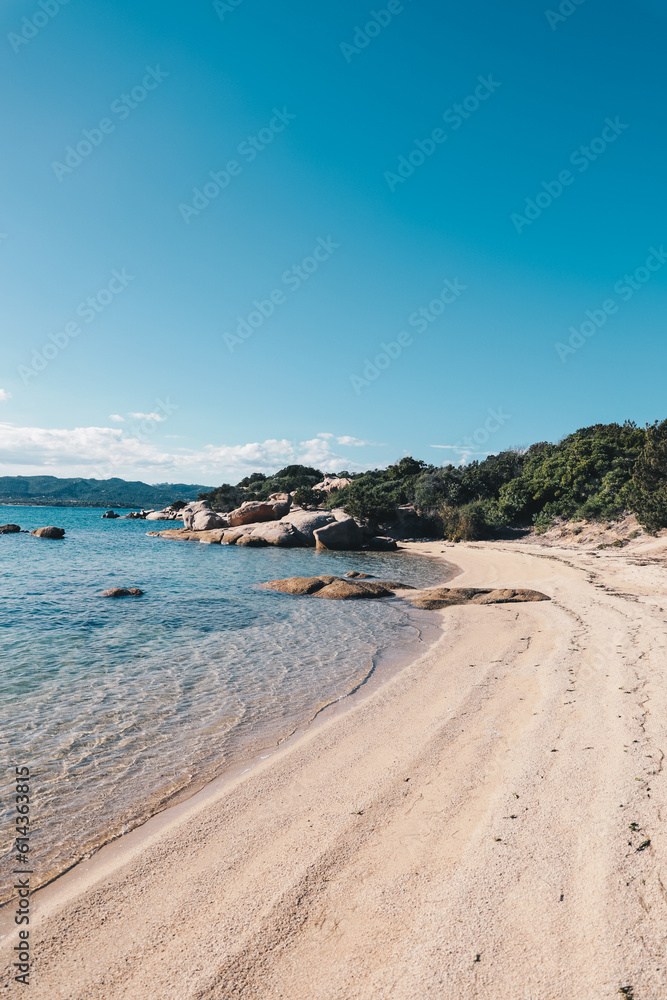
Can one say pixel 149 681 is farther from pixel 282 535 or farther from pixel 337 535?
pixel 282 535

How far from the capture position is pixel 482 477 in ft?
148

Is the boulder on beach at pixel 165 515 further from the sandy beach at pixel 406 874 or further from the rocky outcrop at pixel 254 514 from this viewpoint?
the sandy beach at pixel 406 874

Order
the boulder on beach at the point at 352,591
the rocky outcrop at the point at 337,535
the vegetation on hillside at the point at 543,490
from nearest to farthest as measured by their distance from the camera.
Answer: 1. the boulder on beach at the point at 352,591
2. the vegetation on hillside at the point at 543,490
3. the rocky outcrop at the point at 337,535

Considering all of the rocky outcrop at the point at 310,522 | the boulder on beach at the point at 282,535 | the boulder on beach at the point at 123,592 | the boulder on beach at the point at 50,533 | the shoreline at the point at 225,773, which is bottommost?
the boulder on beach at the point at 50,533

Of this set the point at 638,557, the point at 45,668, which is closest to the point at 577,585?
the point at 638,557

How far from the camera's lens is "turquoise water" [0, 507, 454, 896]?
5.59 metres

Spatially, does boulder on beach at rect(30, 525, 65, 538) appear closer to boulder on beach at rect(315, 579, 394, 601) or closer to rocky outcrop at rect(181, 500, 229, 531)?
rocky outcrop at rect(181, 500, 229, 531)

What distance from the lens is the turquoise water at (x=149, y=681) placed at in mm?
5586

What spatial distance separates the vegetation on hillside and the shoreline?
62.0 ft

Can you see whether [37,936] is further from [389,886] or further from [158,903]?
[389,886]

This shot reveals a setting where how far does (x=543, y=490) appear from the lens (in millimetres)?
36969

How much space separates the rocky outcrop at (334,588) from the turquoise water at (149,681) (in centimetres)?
82

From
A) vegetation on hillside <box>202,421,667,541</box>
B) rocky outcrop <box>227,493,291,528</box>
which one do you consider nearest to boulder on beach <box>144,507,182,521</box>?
rocky outcrop <box>227,493,291,528</box>

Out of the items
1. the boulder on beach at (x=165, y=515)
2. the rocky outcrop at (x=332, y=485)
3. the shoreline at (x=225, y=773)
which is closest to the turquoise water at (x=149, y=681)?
the shoreline at (x=225, y=773)
